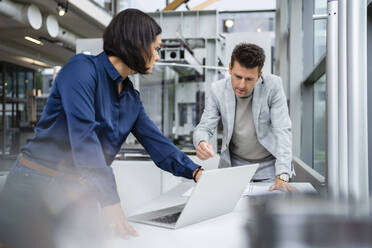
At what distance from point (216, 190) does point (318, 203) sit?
57cm

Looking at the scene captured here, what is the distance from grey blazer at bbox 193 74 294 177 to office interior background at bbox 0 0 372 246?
0.49 meters

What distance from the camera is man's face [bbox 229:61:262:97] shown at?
1.94 meters

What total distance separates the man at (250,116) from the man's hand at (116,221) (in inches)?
38.4

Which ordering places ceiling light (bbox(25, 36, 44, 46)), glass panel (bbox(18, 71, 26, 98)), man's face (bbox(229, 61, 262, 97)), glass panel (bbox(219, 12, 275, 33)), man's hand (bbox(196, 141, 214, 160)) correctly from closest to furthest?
man's hand (bbox(196, 141, 214, 160)) → man's face (bbox(229, 61, 262, 97)) → ceiling light (bbox(25, 36, 44, 46)) → glass panel (bbox(18, 71, 26, 98)) → glass panel (bbox(219, 12, 275, 33))

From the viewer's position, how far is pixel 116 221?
3.20 ft

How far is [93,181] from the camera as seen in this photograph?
977 mm

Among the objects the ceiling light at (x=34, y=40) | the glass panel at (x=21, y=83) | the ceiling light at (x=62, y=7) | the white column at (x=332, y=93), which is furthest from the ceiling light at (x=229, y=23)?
the white column at (x=332, y=93)

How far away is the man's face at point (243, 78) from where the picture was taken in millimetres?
1941

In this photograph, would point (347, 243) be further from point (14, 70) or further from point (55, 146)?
point (14, 70)

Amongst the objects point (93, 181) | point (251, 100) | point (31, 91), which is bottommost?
point (93, 181)

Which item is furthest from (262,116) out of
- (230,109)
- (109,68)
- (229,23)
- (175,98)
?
(229,23)

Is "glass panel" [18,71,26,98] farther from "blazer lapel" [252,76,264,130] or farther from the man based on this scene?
"blazer lapel" [252,76,264,130]

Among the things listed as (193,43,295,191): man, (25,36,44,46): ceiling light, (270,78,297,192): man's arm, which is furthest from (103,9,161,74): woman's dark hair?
(25,36,44,46): ceiling light

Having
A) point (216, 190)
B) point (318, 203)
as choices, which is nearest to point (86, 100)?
point (216, 190)
